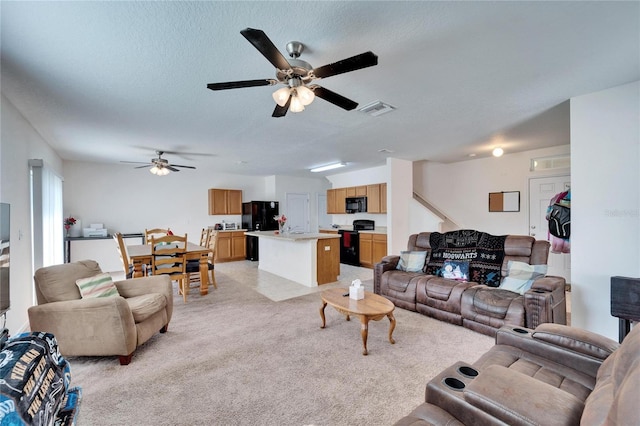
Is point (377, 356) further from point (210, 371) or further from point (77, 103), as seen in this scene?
point (77, 103)

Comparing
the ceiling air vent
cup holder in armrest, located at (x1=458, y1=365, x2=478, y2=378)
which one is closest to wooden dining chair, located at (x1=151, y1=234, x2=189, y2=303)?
the ceiling air vent

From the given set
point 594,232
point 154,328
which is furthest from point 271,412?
point 594,232

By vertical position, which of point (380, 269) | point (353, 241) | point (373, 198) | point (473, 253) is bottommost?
point (380, 269)

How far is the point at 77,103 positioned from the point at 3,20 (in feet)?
4.52

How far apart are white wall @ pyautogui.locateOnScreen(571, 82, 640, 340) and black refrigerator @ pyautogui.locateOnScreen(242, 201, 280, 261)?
20.7 ft

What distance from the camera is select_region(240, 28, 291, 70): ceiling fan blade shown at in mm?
1342

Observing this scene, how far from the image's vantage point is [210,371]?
2266mm

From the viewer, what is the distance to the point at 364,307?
2.64 meters

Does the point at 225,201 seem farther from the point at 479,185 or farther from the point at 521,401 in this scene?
the point at 521,401

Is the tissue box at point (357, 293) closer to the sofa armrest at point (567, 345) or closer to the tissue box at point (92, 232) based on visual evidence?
the sofa armrest at point (567, 345)

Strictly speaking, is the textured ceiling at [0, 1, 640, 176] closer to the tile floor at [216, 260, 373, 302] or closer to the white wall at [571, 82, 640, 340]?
the white wall at [571, 82, 640, 340]

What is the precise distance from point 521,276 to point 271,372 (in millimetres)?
2909

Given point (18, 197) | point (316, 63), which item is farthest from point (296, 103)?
point (18, 197)

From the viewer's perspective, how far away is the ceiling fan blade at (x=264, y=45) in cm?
134
